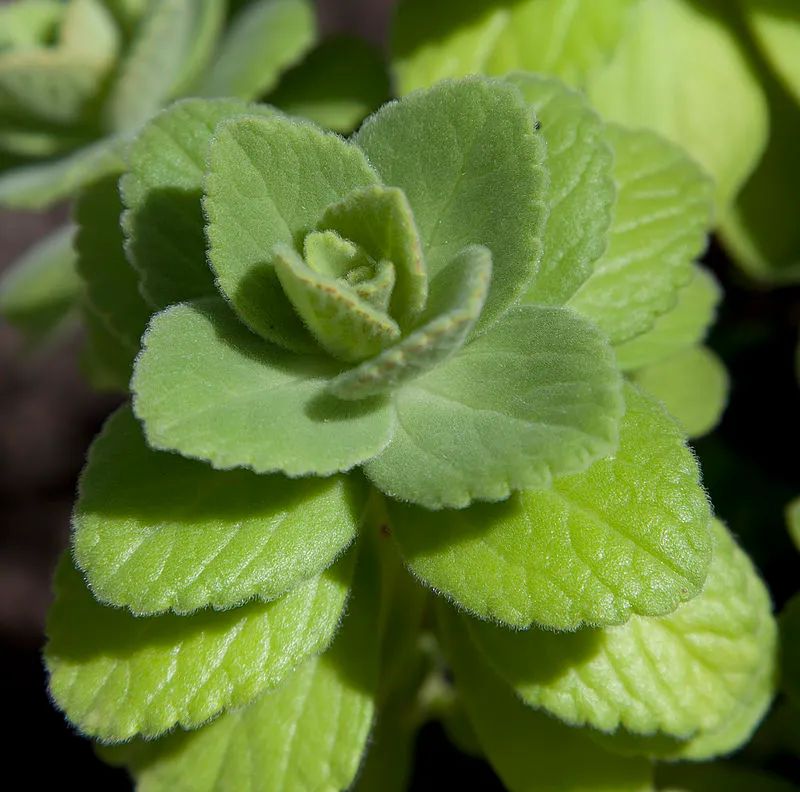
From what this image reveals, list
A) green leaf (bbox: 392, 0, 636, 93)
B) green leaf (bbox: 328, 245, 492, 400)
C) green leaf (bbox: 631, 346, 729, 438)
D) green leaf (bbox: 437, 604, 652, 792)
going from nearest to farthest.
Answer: green leaf (bbox: 328, 245, 492, 400), green leaf (bbox: 437, 604, 652, 792), green leaf (bbox: 392, 0, 636, 93), green leaf (bbox: 631, 346, 729, 438)

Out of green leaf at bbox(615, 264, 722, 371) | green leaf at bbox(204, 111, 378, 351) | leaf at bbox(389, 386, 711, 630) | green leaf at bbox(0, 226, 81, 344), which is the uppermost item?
green leaf at bbox(204, 111, 378, 351)

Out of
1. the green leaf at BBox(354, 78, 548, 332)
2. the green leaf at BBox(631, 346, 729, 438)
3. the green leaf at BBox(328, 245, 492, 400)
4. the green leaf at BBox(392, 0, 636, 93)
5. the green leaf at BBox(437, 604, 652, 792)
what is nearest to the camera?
the green leaf at BBox(328, 245, 492, 400)

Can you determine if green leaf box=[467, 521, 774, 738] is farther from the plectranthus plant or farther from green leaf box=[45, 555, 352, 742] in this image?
green leaf box=[45, 555, 352, 742]

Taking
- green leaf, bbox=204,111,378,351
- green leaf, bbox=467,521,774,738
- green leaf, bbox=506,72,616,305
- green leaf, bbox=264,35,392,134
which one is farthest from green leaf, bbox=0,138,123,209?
green leaf, bbox=467,521,774,738

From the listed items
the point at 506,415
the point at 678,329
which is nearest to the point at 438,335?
the point at 506,415

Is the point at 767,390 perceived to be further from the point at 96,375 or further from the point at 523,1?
the point at 96,375

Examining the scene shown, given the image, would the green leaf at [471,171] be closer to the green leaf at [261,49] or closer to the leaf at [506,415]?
the leaf at [506,415]

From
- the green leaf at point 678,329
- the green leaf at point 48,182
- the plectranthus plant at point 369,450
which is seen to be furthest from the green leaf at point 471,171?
the green leaf at point 48,182

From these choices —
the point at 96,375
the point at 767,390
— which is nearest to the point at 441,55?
the point at 96,375
